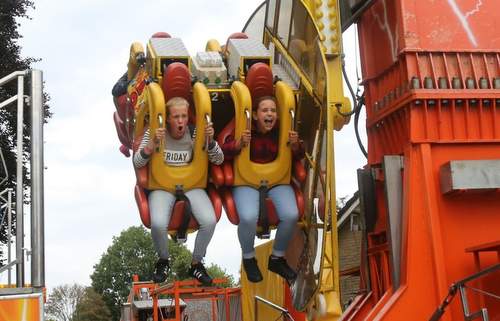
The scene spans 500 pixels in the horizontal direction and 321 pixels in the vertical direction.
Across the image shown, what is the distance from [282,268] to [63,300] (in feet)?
203

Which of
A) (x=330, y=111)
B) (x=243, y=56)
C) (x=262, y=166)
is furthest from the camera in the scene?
(x=243, y=56)

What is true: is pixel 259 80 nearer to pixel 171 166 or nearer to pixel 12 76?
pixel 171 166

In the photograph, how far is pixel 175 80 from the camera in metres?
8.05

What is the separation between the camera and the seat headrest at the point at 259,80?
27.5 ft

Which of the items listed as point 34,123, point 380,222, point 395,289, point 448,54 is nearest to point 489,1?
point 448,54

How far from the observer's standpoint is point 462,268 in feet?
25.2

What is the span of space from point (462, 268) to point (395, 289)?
71 cm

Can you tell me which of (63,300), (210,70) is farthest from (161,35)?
(63,300)

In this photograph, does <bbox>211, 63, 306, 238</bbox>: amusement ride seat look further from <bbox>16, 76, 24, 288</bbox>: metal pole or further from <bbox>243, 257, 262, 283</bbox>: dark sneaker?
<bbox>16, 76, 24, 288</bbox>: metal pole

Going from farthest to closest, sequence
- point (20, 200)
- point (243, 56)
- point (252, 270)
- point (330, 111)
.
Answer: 1. point (252, 270)
2. point (243, 56)
3. point (330, 111)
4. point (20, 200)

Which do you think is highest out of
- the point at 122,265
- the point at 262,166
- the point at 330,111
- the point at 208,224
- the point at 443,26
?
the point at 122,265

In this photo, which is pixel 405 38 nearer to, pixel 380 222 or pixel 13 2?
pixel 380 222

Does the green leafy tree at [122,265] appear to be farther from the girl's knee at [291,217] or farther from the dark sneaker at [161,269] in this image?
the girl's knee at [291,217]

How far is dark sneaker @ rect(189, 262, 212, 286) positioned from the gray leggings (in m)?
0.17
